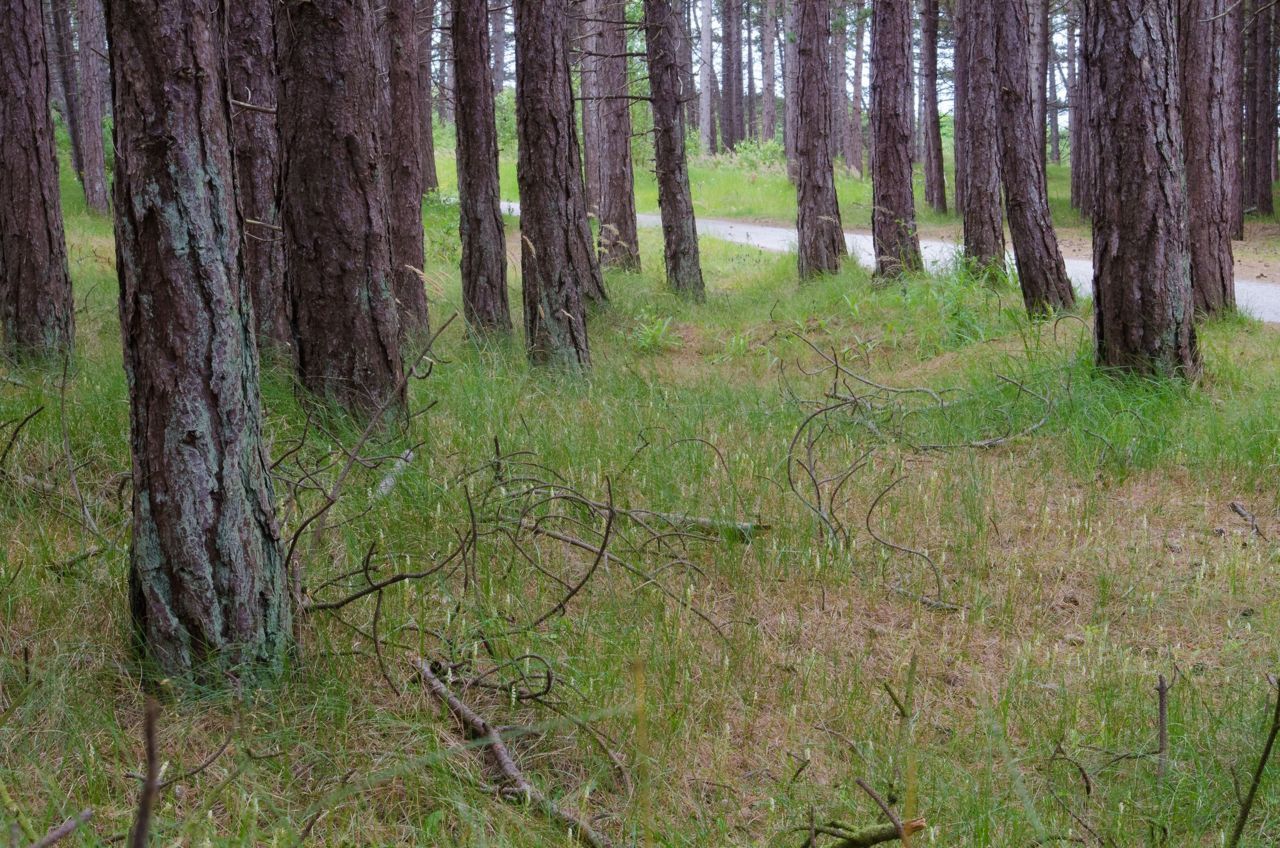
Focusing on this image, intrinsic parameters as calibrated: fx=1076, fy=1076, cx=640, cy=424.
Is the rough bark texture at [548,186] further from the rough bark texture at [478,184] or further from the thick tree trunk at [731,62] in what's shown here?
the thick tree trunk at [731,62]

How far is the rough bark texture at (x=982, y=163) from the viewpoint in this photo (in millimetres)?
11539

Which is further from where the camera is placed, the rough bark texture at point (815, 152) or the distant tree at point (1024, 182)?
the rough bark texture at point (815, 152)

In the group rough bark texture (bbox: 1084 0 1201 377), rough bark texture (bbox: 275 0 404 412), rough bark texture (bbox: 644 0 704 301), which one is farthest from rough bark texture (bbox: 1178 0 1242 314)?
rough bark texture (bbox: 275 0 404 412)

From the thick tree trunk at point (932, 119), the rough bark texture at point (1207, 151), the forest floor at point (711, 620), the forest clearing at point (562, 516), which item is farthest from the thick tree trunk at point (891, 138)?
the thick tree trunk at point (932, 119)

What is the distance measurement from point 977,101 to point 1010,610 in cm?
874

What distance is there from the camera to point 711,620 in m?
3.99

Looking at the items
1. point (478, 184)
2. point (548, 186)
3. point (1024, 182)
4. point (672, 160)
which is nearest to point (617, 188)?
point (672, 160)

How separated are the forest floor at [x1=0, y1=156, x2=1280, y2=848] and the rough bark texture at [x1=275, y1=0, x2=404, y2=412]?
13.5 inches

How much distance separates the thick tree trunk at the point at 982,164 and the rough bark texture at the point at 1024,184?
4.20ft

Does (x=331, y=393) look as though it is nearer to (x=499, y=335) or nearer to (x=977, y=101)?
(x=499, y=335)

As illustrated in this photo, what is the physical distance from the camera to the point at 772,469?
18.4 ft

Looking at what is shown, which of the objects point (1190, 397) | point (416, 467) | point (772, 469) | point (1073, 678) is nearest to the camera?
point (1073, 678)

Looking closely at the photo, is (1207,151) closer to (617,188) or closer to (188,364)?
(617,188)

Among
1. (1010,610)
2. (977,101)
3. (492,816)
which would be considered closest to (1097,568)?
(1010,610)
